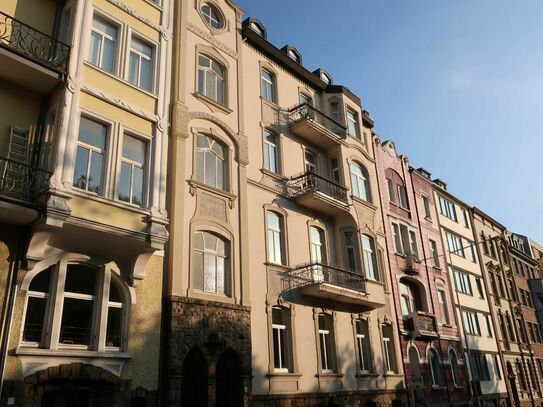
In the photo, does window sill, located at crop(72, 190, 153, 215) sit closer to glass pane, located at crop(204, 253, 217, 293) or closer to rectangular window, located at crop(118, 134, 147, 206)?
rectangular window, located at crop(118, 134, 147, 206)

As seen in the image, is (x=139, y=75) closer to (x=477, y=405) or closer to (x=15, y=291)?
(x=15, y=291)

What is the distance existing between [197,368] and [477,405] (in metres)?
20.9

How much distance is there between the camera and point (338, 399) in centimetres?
1748

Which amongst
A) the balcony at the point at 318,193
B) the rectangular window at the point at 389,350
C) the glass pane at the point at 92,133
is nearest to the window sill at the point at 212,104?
the balcony at the point at 318,193

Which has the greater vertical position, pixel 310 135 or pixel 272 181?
pixel 310 135

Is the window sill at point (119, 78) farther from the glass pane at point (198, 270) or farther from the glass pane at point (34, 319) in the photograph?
the glass pane at point (34, 319)

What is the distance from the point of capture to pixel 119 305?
12.2 meters

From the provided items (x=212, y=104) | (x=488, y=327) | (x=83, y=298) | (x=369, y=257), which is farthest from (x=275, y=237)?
(x=488, y=327)

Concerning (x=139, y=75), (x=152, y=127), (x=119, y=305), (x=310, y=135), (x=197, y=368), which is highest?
(x=310, y=135)

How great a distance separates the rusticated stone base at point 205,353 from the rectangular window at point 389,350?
9112 mm

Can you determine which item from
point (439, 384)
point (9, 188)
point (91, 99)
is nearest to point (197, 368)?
point (9, 188)

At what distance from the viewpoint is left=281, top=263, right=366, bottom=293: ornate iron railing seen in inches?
696

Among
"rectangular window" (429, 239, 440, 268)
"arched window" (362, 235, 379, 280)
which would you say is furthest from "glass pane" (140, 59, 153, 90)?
"rectangular window" (429, 239, 440, 268)

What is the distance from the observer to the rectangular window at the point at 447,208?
34237 millimetres
